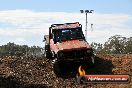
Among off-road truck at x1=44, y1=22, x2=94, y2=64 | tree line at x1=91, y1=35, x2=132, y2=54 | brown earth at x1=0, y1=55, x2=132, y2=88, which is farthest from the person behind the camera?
tree line at x1=91, y1=35, x2=132, y2=54

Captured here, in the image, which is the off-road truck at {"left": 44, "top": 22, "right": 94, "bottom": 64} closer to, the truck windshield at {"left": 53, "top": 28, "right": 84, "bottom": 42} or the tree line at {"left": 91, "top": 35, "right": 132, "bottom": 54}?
the truck windshield at {"left": 53, "top": 28, "right": 84, "bottom": 42}

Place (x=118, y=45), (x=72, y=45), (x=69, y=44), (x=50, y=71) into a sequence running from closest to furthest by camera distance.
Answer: (x=72, y=45) → (x=69, y=44) → (x=50, y=71) → (x=118, y=45)

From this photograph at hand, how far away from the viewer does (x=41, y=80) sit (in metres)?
21.0

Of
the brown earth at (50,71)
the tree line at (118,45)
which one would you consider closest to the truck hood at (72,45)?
the brown earth at (50,71)

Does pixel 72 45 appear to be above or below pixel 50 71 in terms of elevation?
above

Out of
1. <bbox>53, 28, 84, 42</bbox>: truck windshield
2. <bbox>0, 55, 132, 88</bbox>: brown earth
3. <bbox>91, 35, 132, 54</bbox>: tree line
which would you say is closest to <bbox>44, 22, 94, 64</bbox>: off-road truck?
<bbox>53, 28, 84, 42</bbox>: truck windshield

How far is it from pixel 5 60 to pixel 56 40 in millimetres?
4304

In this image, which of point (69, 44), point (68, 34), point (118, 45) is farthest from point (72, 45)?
point (118, 45)

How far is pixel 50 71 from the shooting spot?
Answer: 74.1 ft

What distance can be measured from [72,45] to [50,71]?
2.29 m

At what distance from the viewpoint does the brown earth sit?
19.8 m

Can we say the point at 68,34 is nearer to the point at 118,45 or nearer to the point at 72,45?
the point at 72,45

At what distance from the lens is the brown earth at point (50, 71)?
19.8 meters

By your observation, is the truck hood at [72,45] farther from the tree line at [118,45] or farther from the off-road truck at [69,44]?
the tree line at [118,45]
